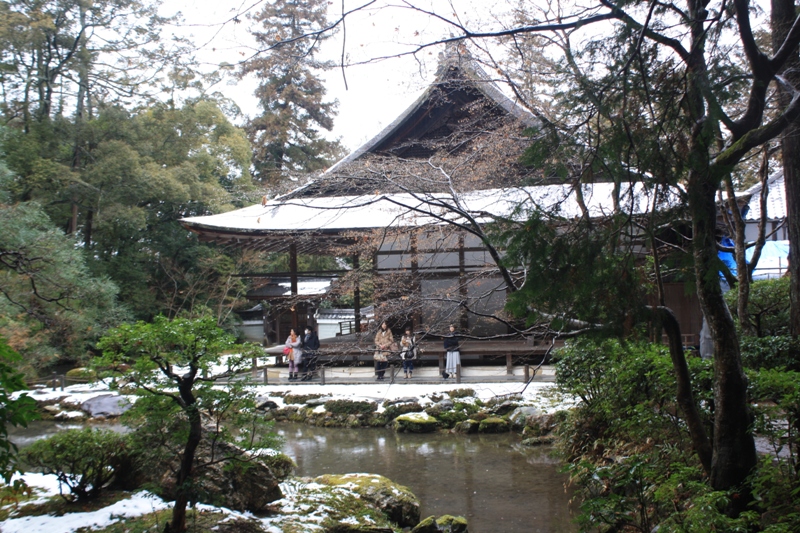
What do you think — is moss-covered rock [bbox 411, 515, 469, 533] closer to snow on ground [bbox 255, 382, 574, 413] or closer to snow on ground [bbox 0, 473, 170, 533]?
snow on ground [bbox 0, 473, 170, 533]

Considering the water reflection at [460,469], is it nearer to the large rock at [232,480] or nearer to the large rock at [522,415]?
the large rock at [522,415]

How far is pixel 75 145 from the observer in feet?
54.2

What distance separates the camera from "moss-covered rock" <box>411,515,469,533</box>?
5.18m

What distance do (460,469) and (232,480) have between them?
10.8 feet

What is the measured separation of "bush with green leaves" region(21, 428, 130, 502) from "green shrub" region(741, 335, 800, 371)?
6.32m

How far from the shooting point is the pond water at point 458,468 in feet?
19.3

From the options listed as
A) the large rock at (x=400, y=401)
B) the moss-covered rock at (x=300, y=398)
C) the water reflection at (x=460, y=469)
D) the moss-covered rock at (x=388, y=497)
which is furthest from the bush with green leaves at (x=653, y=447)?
the moss-covered rock at (x=300, y=398)

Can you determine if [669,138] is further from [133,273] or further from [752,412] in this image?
[133,273]

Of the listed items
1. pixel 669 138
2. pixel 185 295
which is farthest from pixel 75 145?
pixel 669 138

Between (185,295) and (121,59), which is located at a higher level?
(121,59)

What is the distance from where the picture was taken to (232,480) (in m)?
5.11

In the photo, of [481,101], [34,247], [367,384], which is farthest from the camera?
[367,384]

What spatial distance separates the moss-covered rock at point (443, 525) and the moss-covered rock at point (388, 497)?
312 mm

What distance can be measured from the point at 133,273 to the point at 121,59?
5906 millimetres
